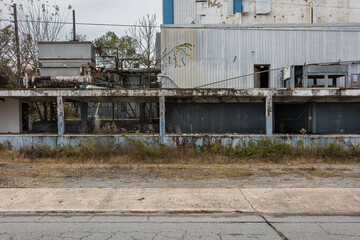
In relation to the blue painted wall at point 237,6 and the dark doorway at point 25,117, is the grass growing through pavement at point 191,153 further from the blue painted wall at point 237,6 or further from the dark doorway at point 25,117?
Result: the blue painted wall at point 237,6

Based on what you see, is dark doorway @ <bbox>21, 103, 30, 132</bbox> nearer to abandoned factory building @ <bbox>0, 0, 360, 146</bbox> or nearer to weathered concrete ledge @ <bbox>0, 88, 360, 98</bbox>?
abandoned factory building @ <bbox>0, 0, 360, 146</bbox>

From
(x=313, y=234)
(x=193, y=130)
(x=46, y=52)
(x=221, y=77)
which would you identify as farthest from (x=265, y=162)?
(x=46, y=52)

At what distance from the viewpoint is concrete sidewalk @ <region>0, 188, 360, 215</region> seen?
19.9 feet

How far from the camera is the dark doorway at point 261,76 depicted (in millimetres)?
16420

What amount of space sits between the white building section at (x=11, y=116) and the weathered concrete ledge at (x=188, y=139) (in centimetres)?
259

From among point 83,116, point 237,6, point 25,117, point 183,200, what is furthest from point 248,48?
point 25,117

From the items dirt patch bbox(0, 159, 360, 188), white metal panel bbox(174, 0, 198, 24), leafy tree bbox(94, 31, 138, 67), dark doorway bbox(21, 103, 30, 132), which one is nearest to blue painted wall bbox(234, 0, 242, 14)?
white metal panel bbox(174, 0, 198, 24)

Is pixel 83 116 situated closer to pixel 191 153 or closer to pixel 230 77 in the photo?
pixel 191 153

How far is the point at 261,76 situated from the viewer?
1695cm

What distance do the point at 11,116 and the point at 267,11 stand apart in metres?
20.6

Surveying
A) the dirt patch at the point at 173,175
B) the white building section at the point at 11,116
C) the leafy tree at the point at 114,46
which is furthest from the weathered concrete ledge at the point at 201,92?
the leafy tree at the point at 114,46

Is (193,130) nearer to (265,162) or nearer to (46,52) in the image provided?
(265,162)

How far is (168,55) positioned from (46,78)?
6.60m

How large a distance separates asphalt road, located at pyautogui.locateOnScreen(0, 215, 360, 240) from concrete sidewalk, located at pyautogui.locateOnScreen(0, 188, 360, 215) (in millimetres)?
305
